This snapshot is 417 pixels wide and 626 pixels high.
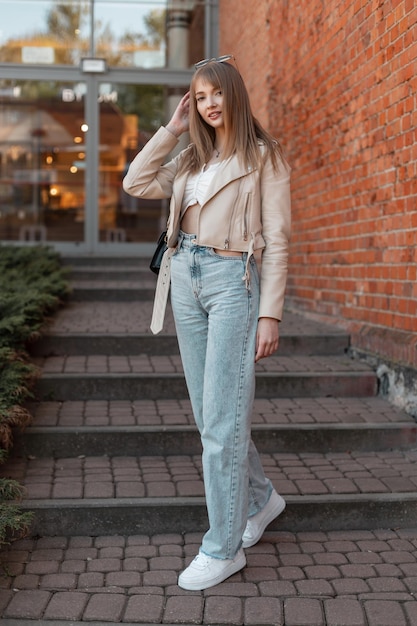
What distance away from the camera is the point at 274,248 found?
3324 millimetres

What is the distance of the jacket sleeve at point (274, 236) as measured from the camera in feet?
10.8

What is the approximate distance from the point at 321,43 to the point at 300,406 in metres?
3.30

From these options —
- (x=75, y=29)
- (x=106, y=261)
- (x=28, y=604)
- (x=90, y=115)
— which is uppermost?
(x=75, y=29)

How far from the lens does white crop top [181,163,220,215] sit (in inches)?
132

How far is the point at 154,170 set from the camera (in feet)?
11.4

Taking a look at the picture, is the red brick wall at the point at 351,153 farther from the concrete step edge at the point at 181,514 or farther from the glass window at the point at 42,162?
the glass window at the point at 42,162

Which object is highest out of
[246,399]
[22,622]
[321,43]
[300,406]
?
[321,43]

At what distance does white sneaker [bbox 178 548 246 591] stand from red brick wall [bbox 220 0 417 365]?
Result: 2199mm

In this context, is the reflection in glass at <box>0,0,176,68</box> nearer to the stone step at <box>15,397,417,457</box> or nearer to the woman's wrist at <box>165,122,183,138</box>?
the stone step at <box>15,397,417,457</box>

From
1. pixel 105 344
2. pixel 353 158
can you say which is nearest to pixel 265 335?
pixel 105 344

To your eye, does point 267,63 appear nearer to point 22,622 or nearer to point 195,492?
point 195,492

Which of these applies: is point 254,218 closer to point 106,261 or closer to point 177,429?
point 177,429

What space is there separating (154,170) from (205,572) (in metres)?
1.66

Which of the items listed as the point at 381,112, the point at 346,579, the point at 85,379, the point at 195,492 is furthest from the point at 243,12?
the point at 346,579
